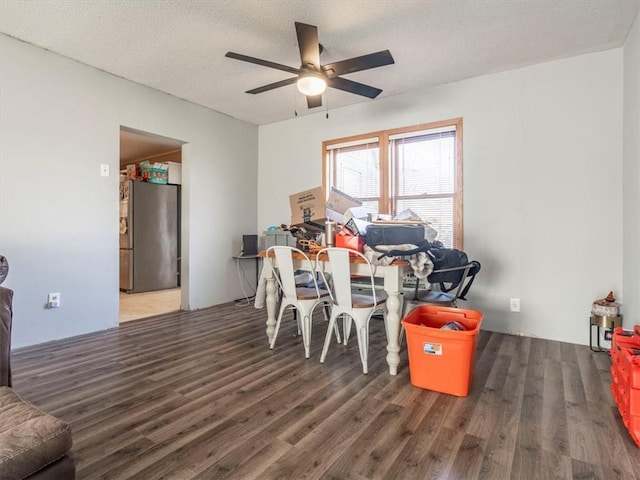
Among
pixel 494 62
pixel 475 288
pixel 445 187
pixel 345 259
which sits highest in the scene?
pixel 494 62

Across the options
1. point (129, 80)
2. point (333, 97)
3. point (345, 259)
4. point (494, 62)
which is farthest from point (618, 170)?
point (129, 80)

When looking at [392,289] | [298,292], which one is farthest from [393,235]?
[298,292]

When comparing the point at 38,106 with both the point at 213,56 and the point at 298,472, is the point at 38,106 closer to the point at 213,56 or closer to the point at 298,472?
the point at 213,56

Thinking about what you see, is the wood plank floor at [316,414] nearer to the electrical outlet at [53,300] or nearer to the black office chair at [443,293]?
the electrical outlet at [53,300]

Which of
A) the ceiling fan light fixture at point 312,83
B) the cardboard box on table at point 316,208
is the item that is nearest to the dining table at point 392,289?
the cardboard box on table at point 316,208

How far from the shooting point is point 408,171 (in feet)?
13.3

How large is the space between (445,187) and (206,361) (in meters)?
2.95

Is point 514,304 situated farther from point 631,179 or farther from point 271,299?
point 271,299

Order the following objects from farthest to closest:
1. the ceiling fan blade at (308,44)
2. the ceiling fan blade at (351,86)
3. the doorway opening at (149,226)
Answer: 1. the doorway opening at (149,226)
2. the ceiling fan blade at (351,86)
3. the ceiling fan blade at (308,44)

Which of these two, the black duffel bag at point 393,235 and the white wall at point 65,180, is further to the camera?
the white wall at point 65,180

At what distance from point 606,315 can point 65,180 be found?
476 centimetres

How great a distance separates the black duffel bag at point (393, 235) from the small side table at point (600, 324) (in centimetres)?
164

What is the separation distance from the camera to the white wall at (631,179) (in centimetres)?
243

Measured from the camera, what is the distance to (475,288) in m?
3.57
